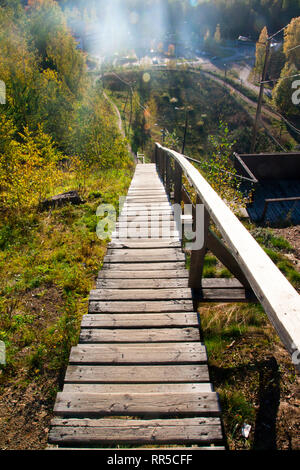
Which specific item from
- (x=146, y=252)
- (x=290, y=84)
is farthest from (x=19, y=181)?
(x=290, y=84)

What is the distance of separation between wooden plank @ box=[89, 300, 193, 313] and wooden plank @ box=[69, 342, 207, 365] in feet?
1.45

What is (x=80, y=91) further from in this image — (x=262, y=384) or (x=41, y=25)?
(x=262, y=384)

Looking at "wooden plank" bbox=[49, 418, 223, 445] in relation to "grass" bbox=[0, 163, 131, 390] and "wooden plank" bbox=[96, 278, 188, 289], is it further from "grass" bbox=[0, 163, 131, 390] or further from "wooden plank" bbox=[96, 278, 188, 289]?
"grass" bbox=[0, 163, 131, 390]

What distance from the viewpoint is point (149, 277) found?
3291mm

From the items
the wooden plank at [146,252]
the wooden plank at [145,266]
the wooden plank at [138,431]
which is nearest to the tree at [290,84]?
the wooden plank at [146,252]

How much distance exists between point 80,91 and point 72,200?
27.8 m

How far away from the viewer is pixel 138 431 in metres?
1.71

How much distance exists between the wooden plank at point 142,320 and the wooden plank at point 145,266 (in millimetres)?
843

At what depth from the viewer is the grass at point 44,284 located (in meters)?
3.30

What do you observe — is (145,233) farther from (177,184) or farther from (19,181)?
(19,181)

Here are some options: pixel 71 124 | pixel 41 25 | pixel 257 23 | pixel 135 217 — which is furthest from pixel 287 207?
pixel 257 23

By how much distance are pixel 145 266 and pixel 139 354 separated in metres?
1.40

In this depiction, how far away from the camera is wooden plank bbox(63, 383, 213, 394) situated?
6.42ft

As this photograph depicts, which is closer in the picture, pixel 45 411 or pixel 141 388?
pixel 141 388
